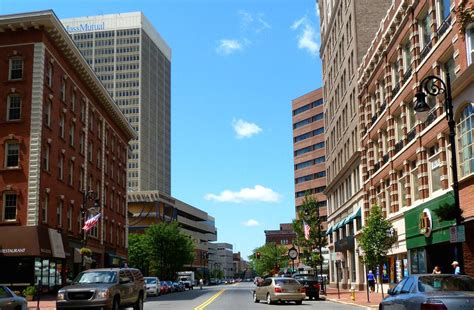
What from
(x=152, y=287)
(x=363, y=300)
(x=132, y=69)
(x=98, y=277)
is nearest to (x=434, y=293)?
(x=98, y=277)

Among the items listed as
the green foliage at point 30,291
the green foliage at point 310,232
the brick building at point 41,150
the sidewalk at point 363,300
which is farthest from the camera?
the green foliage at point 310,232

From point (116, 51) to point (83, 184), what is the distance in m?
133

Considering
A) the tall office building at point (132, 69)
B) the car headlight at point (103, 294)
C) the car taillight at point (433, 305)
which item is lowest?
the car headlight at point (103, 294)

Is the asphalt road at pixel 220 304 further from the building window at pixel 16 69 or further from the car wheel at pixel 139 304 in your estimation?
the building window at pixel 16 69

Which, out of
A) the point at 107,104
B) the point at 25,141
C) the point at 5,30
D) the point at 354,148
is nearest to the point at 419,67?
the point at 354,148

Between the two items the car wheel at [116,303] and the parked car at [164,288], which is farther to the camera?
the parked car at [164,288]

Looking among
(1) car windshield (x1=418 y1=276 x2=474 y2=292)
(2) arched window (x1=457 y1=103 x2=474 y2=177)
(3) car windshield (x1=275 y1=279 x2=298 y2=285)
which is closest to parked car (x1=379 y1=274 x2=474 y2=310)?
(1) car windshield (x1=418 y1=276 x2=474 y2=292)

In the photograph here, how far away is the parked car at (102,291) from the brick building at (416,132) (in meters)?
13.3

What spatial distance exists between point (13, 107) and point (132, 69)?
5421 inches

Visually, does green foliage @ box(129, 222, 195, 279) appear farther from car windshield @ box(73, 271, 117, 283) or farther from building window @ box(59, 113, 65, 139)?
car windshield @ box(73, 271, 117, 283)

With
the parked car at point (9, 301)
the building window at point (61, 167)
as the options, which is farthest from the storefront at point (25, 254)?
the parked car at point (9, 301)

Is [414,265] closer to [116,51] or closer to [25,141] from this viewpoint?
[25,141]

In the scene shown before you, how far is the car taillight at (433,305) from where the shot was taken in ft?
36.9

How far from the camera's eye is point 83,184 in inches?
2109
